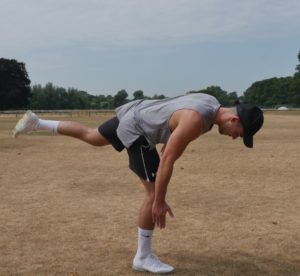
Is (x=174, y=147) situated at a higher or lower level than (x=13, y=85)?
lower

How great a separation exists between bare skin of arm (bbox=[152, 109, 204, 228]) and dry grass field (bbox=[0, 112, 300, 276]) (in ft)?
2.77

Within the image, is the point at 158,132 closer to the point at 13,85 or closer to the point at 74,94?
the point at 13,85

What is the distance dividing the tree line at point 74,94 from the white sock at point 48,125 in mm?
58402

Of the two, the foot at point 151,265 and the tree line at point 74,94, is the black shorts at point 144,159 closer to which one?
the foot at point 151,265

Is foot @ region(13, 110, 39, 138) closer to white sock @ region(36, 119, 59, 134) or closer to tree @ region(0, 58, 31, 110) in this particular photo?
white sock @ region(36, 119, 59, 134)

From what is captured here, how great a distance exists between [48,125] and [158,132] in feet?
4.91

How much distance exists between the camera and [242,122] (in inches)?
160

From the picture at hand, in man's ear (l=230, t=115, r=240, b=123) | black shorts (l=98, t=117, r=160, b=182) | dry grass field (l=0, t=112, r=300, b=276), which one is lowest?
dry grass field (l=0, t=112, r=300, b=276)

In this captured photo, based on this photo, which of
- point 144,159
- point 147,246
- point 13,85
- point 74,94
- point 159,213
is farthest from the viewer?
point 74,94

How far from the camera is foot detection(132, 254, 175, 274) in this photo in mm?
4527

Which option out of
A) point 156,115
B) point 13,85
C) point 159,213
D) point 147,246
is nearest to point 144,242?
point 147,246

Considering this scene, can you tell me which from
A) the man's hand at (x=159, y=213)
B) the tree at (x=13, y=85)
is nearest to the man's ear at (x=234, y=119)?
the man's hand at (x=159, y=213)

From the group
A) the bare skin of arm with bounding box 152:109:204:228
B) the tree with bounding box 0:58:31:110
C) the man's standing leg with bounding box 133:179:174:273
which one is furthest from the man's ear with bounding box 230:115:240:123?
the tree with bounding box 0:58:31:110


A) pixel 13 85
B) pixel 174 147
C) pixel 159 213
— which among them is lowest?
pixel 159 213
